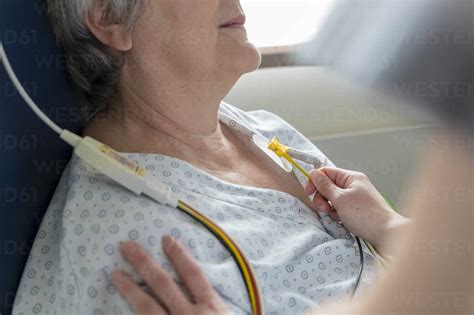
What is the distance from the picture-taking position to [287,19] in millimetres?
1999

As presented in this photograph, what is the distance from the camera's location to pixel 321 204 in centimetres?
127

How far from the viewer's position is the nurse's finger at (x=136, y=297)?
2.96 feet

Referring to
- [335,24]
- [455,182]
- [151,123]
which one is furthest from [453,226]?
[335,24]

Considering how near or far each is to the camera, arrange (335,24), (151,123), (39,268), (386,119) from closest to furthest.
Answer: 1. (39,268)
2. (151,123)
3. (335,24)
4. (386,119)

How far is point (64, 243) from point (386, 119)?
3.66ft

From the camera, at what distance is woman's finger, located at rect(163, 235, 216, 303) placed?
0.94 metres

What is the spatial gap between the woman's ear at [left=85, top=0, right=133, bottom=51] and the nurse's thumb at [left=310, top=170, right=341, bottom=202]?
0.44 m

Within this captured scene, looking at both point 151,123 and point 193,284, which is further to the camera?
point 151,123

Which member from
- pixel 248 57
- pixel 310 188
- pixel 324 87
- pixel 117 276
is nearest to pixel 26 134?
pixel 117 276

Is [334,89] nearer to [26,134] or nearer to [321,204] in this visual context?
[321,204]

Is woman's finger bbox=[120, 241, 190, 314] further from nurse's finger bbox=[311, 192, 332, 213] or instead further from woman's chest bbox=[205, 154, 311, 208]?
nurse's finger bbox=[311, 192, 332, 213]

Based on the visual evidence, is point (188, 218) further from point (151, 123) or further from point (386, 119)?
point (386, 119)

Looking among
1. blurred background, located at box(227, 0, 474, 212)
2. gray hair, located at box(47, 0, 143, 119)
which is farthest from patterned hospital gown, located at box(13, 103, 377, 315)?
blurred background, located at box(227, 0, 474, 212)

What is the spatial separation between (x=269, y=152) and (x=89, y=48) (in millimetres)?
418
